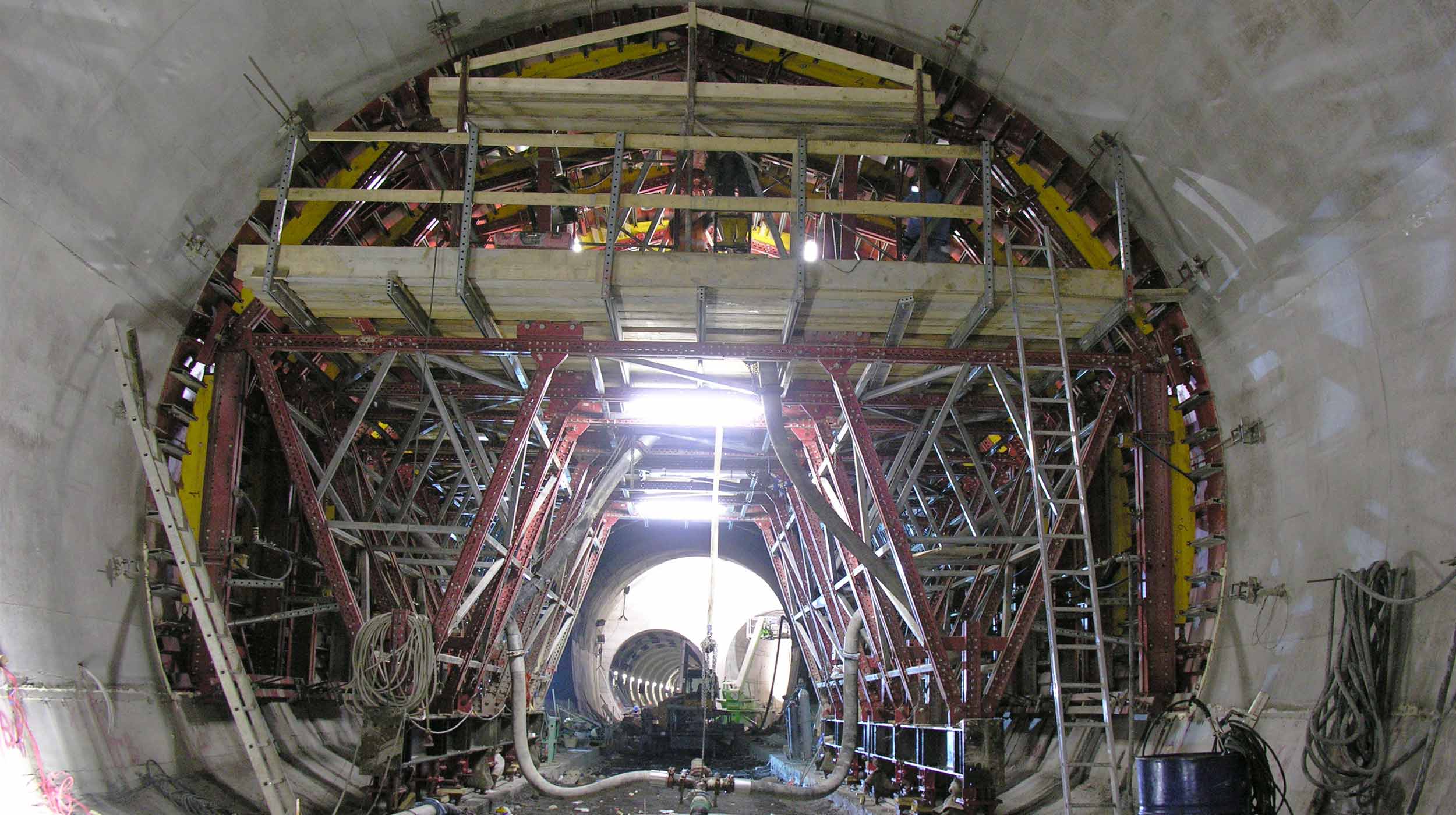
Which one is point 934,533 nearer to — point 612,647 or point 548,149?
point 548,149

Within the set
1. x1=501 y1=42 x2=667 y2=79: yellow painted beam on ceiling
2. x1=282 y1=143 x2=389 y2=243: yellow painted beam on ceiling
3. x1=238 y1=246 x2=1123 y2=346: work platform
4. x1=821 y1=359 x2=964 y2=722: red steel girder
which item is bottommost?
x1=821 y1=359 x2=964 y2=722: red steel girder

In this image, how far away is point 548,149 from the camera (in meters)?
9.74

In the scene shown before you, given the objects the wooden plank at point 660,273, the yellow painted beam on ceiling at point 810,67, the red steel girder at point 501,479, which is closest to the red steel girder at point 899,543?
the wooden plank at point 660,273

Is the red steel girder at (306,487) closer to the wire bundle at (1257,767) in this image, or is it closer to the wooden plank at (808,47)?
the wooden plank at (808,47)

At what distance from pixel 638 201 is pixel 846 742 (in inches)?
317

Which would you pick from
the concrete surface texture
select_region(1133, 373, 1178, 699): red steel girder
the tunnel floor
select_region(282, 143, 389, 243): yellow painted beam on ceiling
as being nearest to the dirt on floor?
the tunnel floor

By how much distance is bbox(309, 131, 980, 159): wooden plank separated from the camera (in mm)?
7461

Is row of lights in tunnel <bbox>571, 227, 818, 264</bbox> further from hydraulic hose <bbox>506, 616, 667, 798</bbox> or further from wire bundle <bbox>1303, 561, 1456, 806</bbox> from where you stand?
wire bundle <bbox>1303, 561, 1456, 806</bbox>

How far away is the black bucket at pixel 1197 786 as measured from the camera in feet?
16.7

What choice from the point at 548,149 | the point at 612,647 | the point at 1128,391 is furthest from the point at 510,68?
the point at 612,647

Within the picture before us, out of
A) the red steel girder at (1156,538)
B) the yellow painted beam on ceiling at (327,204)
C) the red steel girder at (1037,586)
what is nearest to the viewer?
the red steel girder at (1156,538)

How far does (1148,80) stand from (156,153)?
6.67 metres

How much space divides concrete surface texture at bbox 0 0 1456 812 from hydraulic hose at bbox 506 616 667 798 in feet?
16.0

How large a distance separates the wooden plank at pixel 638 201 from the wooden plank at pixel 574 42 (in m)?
1.13
